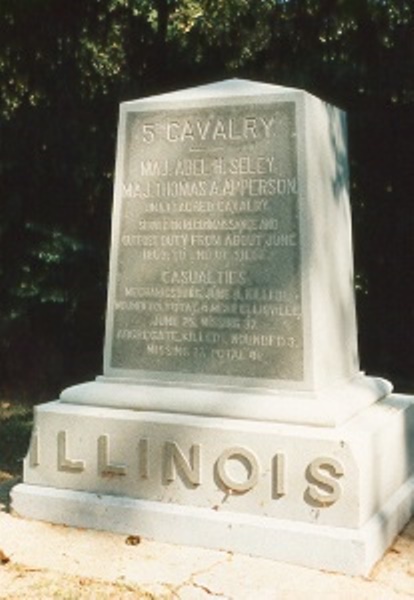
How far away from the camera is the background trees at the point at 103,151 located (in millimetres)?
8789

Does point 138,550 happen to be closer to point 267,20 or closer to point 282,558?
point 282,558

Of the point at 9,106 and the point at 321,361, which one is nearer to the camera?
the point at 321,361

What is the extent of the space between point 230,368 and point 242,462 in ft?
1.66

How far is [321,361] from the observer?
12.9 ft

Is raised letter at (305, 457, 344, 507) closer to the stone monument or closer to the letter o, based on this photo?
the stone monument

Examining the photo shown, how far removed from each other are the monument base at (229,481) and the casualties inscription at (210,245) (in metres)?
0.37

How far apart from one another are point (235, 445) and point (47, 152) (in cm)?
601

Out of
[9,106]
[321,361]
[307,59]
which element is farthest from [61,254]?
[321,361]

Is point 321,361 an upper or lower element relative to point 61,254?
lower

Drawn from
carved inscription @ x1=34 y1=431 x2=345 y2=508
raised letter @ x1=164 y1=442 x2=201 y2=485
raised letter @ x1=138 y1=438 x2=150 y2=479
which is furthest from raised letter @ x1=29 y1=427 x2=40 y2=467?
raised letter @ x1=164 y1=442 x2=201 y2=485

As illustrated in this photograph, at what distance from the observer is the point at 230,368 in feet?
13.3

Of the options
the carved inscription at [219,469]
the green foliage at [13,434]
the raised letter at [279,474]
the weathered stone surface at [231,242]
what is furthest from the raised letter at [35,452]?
the green foliage at [13,434]

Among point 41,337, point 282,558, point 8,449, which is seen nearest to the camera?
point 282,558

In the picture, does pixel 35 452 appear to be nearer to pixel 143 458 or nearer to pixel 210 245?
pixel 143 458
